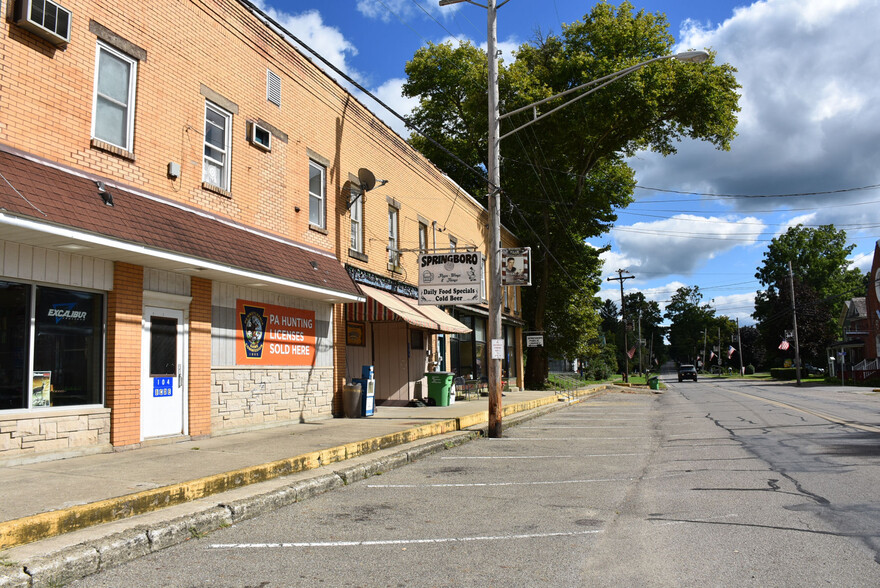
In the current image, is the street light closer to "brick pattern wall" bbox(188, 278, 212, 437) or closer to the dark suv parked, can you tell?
"brick pattern wall" bbox(188, 278, 212, 437)

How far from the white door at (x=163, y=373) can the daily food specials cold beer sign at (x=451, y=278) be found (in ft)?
19.7

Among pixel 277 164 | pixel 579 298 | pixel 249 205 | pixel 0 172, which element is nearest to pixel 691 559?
pixel 0 172

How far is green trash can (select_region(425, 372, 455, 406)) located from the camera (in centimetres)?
1902

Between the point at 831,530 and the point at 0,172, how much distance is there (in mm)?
9083

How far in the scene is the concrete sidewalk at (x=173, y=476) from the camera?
5180 mm

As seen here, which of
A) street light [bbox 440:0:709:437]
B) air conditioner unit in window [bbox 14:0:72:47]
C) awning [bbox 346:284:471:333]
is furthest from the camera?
awning [bbox 346:284:471:333]

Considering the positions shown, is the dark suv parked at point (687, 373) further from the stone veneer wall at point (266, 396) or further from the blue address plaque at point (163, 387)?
the blue address plaque at point (163, 387)

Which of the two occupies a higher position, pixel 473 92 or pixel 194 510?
pixel 473 92

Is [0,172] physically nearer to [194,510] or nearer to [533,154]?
[194,510]

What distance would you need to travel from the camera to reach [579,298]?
39000 mm

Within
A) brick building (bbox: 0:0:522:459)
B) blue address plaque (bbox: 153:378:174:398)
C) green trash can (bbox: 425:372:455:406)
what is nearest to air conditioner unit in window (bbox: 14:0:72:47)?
brick building (bbox: 0:0:522:459)

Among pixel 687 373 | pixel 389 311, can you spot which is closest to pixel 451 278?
pixel 389 311

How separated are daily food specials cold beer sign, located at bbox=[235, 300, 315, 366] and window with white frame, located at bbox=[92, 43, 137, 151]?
11.7ft

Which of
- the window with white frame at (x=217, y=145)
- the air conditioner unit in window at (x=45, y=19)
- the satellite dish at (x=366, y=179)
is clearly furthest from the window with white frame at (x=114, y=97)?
the satellite dish at (x=366, y=179)
